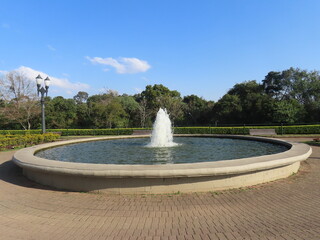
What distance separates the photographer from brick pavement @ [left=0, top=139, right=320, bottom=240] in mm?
3496

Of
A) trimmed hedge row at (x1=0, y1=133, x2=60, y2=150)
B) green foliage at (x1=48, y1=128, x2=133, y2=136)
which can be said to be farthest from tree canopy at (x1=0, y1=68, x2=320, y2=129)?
trimmed hedge row at (x1=0, y1=133, x2=60, y2=150)

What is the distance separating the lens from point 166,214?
13.6 ft

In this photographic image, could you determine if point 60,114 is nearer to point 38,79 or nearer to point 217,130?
point 38,79

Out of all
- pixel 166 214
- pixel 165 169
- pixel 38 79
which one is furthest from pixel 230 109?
pixel 166 214

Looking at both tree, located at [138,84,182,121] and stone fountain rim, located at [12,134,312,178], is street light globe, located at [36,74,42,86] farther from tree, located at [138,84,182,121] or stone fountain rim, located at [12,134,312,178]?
tree, located at [138,84,182,121]

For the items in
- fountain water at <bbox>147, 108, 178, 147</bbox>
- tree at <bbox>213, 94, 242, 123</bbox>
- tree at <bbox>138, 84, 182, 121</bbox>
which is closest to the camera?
fountain water at <bbox>147, 108, 178, 147</bbox>

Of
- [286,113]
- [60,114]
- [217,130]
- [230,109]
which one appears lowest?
[217,130]

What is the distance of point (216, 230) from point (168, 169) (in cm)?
175

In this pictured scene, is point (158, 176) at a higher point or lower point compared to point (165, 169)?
lower

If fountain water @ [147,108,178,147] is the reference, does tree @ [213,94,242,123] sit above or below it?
above

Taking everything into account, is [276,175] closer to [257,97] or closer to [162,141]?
[162,141]

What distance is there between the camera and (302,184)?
19.4 ft

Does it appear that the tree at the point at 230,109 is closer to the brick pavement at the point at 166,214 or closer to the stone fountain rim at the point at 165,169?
the stone fountain rim at the point at 165,169

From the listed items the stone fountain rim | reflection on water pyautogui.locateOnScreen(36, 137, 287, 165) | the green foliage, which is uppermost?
the stone fountain rim
